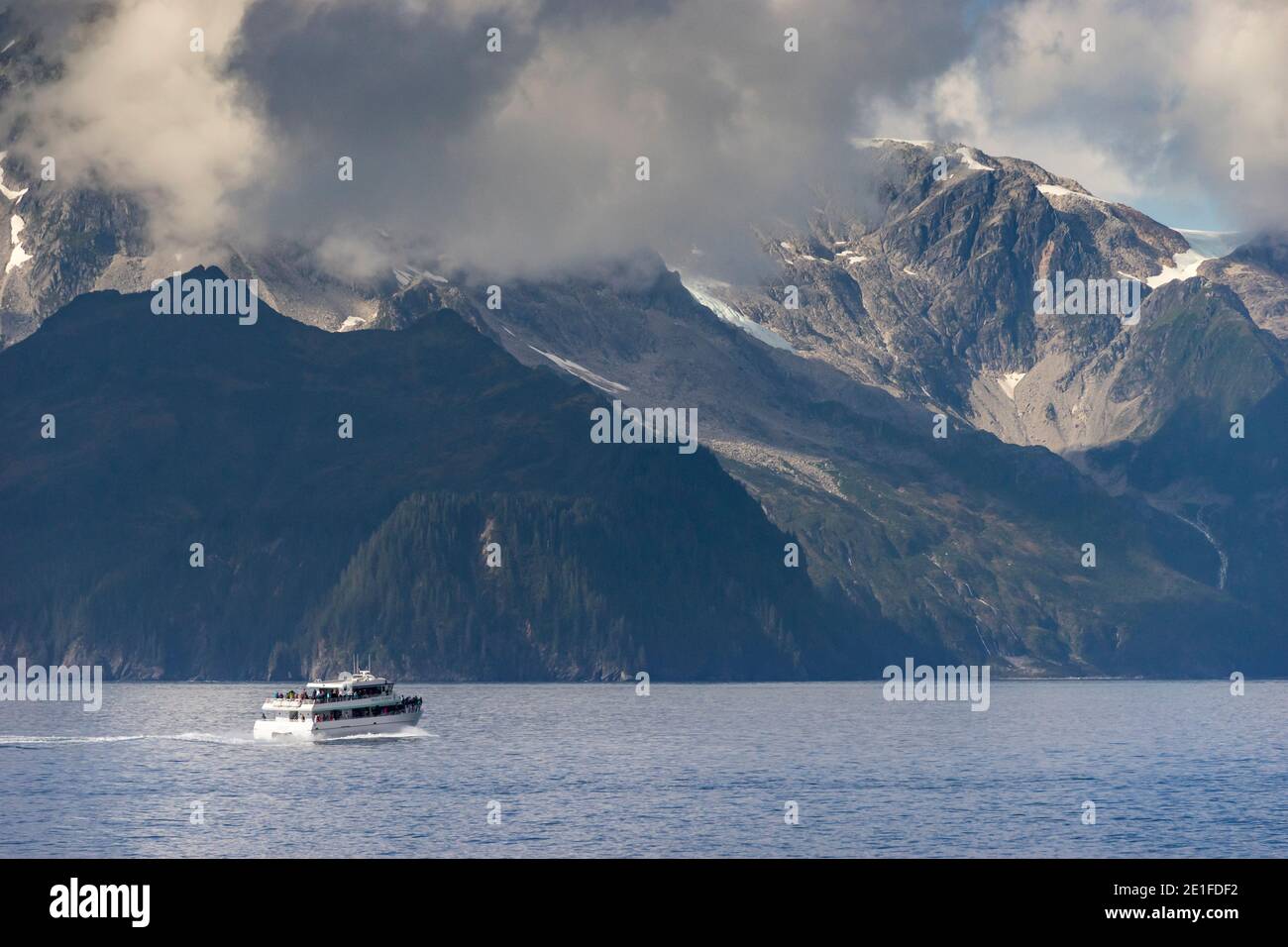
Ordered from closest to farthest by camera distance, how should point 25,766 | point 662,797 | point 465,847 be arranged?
1. point 465,847
2. point 662,797
3. point 25,766

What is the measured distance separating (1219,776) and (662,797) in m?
64.2

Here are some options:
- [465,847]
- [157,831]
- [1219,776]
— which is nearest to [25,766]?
[157,831]
